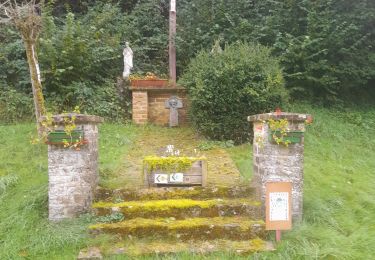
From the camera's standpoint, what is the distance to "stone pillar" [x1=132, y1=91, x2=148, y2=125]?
9.65 meters

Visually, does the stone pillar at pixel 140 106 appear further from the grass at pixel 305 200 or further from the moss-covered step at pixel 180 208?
the moss-covered step at pixel 180 208

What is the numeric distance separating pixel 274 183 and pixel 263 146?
1.92 ft

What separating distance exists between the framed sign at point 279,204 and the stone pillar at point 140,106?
5.73m

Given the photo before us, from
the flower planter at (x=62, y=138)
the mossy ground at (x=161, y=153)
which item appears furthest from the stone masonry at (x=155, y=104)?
the flower planter at (x=62, y=138)

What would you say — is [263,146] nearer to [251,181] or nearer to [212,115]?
[251,181]

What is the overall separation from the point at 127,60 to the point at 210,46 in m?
2.33

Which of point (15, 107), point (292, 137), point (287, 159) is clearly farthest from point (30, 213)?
point (15, 107)

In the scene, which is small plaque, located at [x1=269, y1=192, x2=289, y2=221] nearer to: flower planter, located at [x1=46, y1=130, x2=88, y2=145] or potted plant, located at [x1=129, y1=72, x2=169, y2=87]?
flower planter, located at [x1=46, y1=130, x2=88, y2=145]

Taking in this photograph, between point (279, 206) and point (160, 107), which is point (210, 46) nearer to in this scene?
point (160, 107)

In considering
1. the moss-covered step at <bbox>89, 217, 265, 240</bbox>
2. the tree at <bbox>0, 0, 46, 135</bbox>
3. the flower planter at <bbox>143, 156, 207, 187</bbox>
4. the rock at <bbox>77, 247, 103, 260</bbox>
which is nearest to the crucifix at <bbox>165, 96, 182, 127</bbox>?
the tree at <bbox>0, 0, 46, 135</bbox>

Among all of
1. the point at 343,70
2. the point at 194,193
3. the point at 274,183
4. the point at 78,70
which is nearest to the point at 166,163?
the point at 194,193

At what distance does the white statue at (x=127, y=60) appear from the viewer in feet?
32.7

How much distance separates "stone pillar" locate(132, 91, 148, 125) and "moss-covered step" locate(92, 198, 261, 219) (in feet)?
16.2

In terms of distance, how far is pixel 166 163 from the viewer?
5113 mm
